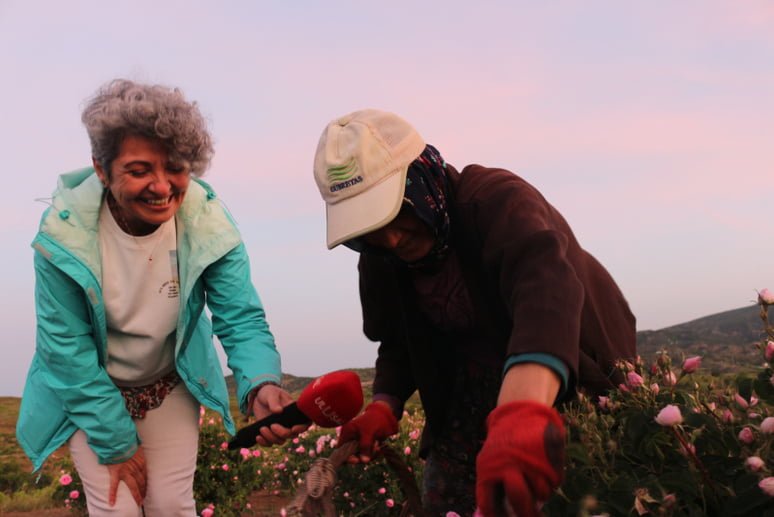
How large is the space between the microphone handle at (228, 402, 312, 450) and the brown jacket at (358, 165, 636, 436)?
17.0 inches

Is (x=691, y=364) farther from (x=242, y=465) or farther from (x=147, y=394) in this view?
(x=242, y=465)

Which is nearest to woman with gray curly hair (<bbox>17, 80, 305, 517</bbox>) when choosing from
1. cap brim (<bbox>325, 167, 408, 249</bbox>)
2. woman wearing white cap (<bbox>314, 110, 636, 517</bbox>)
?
woman wearing white cap (<bbox>314, 110, 636, 517</bbox>)

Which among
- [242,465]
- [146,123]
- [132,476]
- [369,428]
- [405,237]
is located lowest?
[242,465]

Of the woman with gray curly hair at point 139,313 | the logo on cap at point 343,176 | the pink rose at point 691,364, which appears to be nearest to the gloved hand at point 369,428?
the woman with gray curly hair at point 139,313

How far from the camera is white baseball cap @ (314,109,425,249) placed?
87.3 inches

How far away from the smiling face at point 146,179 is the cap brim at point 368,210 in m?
1.19

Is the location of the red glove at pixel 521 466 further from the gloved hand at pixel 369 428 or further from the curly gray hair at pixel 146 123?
the curly gray hair at pixel 146 123

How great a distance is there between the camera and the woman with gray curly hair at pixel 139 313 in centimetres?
322

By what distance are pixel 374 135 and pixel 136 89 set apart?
1438mm

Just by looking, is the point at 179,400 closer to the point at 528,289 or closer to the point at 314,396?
the point at 314,396

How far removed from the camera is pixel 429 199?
7.78 ft

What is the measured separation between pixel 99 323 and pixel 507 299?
1.92 meters

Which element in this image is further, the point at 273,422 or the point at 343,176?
the point at 273,422

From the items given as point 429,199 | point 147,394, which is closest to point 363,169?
point 429,199
